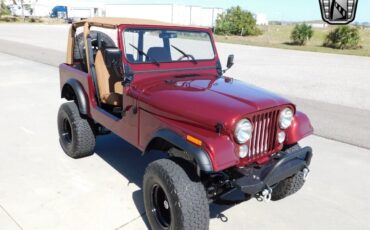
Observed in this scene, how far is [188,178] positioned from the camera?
2.61 metres

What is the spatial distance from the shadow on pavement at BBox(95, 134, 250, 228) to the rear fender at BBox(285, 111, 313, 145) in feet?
2.98

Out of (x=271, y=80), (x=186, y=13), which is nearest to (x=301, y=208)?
(x=271, y=80)

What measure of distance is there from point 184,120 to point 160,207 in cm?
81

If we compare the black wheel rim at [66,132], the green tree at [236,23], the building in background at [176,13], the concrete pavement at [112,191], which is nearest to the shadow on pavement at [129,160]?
the concrete pavement at [112,191]

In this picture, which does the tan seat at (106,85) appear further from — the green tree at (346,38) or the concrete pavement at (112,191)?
the green tree at (346,38)

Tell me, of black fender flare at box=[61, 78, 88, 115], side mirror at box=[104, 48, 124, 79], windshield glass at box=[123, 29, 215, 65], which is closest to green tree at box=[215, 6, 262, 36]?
windshield glass at box=[123, 29, 215, 65]

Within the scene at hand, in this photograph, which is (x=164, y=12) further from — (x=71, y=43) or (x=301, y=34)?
(x=71, y=43)

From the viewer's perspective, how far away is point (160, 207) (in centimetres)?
296

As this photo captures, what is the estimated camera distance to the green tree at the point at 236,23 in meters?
33.8

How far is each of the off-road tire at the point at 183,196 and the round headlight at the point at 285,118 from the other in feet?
2.97

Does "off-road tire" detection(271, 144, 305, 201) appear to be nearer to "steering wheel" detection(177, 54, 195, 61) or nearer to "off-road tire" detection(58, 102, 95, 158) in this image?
"steering wheel" detection(177, 54, 195, 61)

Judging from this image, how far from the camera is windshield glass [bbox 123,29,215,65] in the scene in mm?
3471

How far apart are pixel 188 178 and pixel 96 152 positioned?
7.46ft

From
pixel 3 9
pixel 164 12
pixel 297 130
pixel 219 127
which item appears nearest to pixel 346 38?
pixel 297 130
